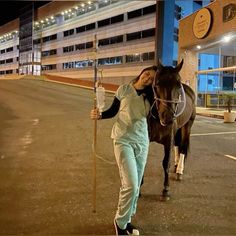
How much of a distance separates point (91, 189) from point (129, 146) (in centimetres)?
214

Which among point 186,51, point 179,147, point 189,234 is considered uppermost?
point 186,51

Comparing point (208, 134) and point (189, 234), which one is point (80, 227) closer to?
point (189, 234)

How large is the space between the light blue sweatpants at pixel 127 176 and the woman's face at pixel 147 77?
0.75 meters

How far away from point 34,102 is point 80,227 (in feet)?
62.1

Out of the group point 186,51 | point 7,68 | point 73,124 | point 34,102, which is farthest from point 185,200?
point 7,68

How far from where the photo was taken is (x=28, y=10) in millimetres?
78812

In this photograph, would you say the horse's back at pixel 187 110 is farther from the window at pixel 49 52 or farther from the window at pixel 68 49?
the window at pixel 49 52

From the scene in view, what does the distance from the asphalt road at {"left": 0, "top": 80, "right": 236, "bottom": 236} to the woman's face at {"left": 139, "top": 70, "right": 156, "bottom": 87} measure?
1752 mm

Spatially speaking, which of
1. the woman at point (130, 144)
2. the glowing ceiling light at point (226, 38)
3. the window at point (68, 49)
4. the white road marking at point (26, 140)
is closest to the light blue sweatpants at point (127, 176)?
the woman at point (130, 144)

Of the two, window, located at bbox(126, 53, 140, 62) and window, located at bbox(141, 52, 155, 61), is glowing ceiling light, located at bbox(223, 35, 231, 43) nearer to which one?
window, located at bbox(141, 52, 155, 61)

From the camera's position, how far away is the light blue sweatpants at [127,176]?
3973 millimetres

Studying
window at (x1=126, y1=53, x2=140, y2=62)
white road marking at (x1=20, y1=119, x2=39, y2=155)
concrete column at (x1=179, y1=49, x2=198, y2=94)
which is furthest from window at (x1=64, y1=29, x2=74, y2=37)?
white road marking at (x1=20, y1=119, x2=39, y2=155)

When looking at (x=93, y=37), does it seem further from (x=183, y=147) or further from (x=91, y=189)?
(x=91, y=189)

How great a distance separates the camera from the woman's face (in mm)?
4355
